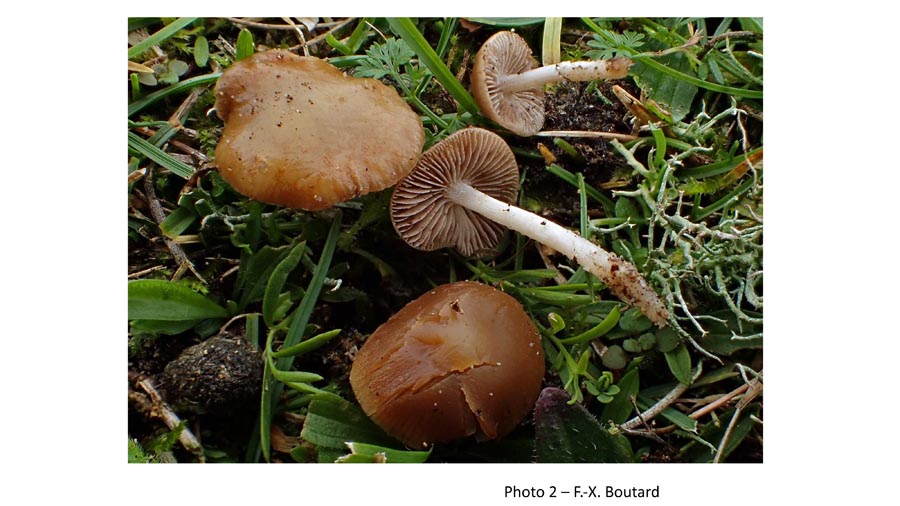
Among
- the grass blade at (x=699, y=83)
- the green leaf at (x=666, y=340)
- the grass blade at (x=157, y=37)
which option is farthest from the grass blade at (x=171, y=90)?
the green leaf at (x=666, y=340)

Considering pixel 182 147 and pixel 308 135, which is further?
pixel 182 147

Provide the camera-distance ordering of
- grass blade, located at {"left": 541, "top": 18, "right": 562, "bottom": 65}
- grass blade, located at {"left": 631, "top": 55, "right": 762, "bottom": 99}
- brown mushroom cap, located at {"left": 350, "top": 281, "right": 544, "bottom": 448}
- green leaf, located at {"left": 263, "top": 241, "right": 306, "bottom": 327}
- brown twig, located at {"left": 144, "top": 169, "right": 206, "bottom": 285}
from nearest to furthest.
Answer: brown mushroom cap, located at {"left": 350, "top": 281, "right": 544, "bottom": 448}
green leaf, located at {"left": 263, "top": 241, "right": 306, "bottom": 327}
brown twig, located at {"left": 144, "top": 169, "right": 206, "bottom": 285}
grass blade, located at {"left": 631, "top": 55, "right": 762, "bottom": 99}
grass blade, located at {"left": 541, "top": 18, "right": 562, "bottom": 65}

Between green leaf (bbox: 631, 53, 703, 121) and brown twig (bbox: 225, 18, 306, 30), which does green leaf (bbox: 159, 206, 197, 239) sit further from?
green leaf (bbox: 631, 53, 703, 121)

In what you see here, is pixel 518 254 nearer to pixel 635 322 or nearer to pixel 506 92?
pixel 635 322

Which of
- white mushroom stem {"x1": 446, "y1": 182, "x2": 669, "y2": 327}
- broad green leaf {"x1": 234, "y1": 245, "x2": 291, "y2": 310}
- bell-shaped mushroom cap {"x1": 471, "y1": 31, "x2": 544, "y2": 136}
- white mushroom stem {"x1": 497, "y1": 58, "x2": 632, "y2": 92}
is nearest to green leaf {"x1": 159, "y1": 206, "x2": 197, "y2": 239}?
broad green leaf {"x1": 234, "y1": 245, "x2": 291, "y2": 310}

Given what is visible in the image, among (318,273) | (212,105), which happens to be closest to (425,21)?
(212,105)

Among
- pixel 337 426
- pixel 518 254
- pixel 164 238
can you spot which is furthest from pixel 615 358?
pixel 164 238
